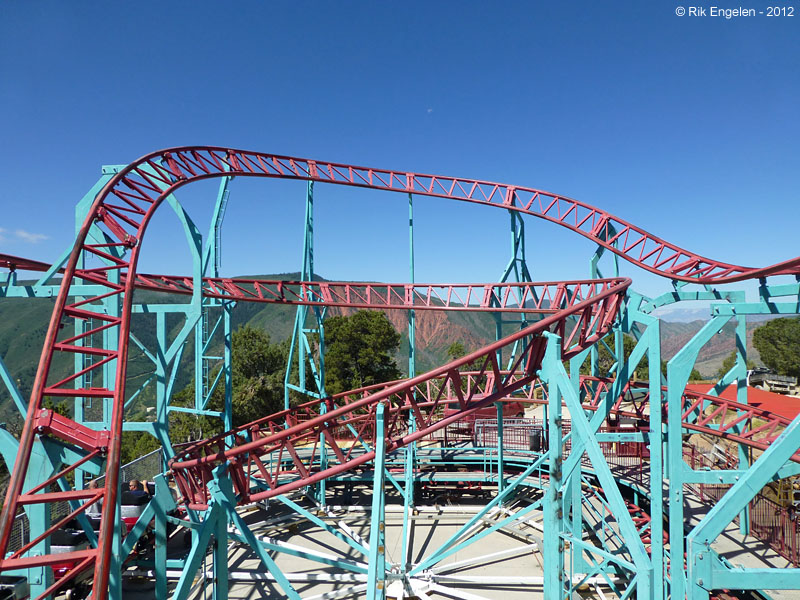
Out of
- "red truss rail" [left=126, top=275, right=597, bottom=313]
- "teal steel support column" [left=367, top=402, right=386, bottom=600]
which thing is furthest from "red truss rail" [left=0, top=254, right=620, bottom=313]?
"teal steel support column" [left=367, top=402, right=386, bottom=600]

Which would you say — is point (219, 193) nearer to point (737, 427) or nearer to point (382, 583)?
point (382, 583)

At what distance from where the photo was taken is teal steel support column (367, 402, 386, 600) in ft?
20.5

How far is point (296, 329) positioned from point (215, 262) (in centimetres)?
365

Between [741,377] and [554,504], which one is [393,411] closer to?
[554,504]

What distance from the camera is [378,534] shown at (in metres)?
6.47

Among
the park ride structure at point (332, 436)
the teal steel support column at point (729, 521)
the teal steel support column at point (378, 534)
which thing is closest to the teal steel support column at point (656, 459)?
the park ride structure at point (332, 436)

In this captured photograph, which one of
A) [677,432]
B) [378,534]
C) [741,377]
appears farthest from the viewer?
[741,377]

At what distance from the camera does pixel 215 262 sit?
1373 cm

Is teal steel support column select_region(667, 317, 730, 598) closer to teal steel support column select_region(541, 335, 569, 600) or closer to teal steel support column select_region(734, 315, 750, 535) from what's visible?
teal steel support column select_region(541, 335, 569, 600)

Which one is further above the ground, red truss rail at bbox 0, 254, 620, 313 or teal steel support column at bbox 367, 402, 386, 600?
red truss rail at bbox 0, 254, 620, 313

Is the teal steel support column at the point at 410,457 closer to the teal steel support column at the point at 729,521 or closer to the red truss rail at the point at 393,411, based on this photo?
the red truss rail at the point at 393,411

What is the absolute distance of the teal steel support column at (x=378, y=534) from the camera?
20.5ft

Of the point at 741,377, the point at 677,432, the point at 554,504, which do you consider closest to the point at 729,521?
the point at 554,504

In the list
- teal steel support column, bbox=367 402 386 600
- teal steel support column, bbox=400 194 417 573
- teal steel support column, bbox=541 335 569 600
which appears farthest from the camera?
teal steel support column, bbox=400 194 417 573
